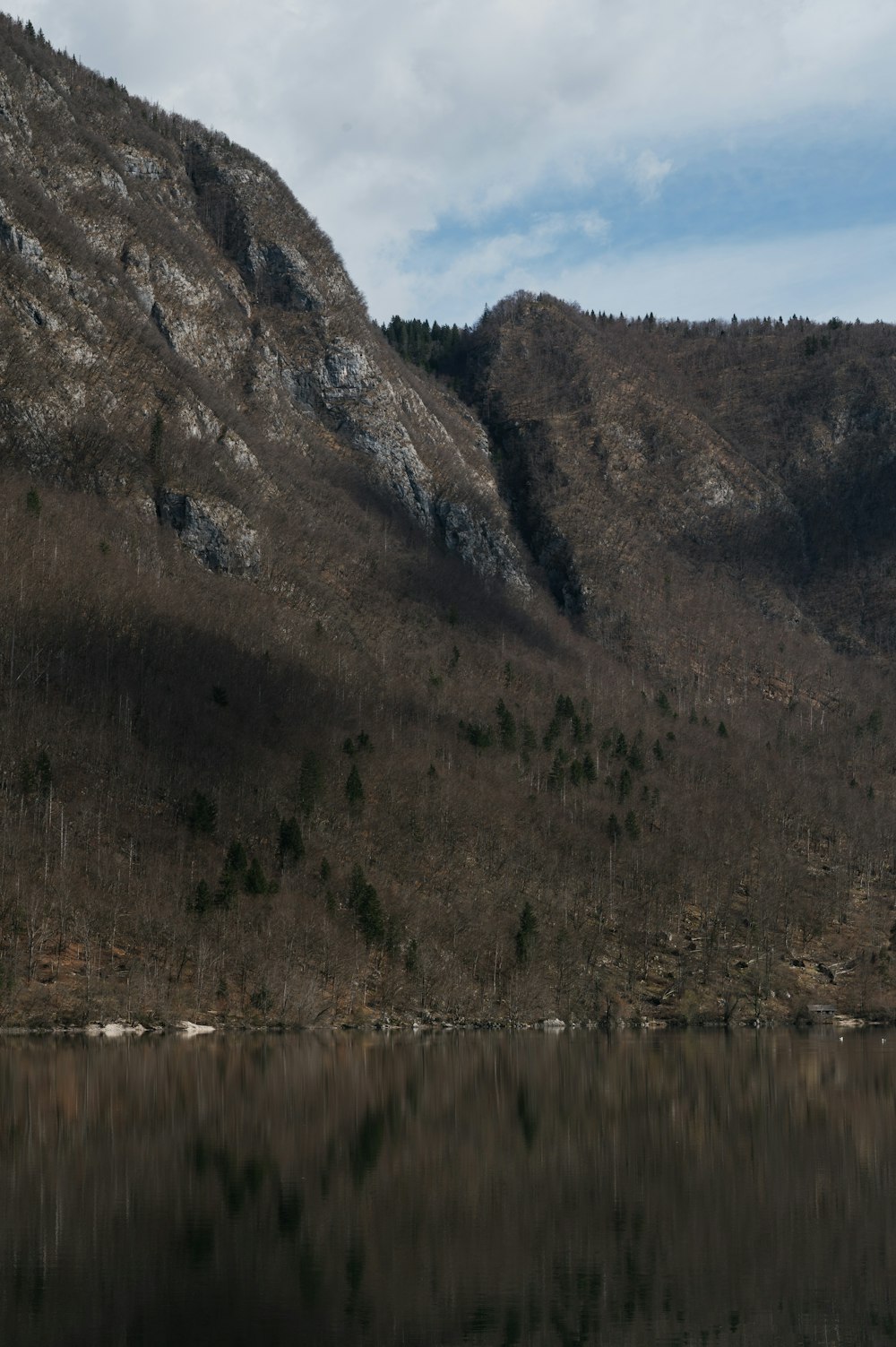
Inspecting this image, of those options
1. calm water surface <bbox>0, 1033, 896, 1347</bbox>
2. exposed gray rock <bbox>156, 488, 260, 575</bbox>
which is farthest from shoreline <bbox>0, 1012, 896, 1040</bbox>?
exposed gray rock <bbox>156, 488, 260, 575</bbox>

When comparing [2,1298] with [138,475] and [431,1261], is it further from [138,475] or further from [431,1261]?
[138,475]

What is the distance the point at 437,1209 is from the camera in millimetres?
41094

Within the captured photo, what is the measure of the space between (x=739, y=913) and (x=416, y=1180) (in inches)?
4864

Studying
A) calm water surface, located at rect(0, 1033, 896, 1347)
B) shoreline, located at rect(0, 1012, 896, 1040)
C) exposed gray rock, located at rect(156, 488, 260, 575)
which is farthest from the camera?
exposed gray rock, located at rect(156, 488, 260, 575)

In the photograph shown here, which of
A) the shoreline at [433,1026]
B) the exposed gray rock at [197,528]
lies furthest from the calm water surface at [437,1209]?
the exposed gray rock at [197,528]

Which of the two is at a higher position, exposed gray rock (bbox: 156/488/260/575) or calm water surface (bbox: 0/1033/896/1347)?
exposed gray rock (bbox: 156/488/260/575)

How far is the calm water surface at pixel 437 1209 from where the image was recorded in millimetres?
29844

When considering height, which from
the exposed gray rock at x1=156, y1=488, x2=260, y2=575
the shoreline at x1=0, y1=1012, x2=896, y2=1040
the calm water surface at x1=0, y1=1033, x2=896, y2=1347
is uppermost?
the exposed gray rock at x1=156, y1=488, x2=260, y2=575

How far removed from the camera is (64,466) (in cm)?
18725

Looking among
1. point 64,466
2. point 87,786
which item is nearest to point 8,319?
point 64,466

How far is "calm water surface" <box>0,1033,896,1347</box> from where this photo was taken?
29844 mm

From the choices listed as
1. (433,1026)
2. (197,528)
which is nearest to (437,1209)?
(433,1026)

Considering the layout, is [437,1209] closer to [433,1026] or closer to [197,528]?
[433,1026]

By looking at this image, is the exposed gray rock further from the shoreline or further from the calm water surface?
the calm water surface
